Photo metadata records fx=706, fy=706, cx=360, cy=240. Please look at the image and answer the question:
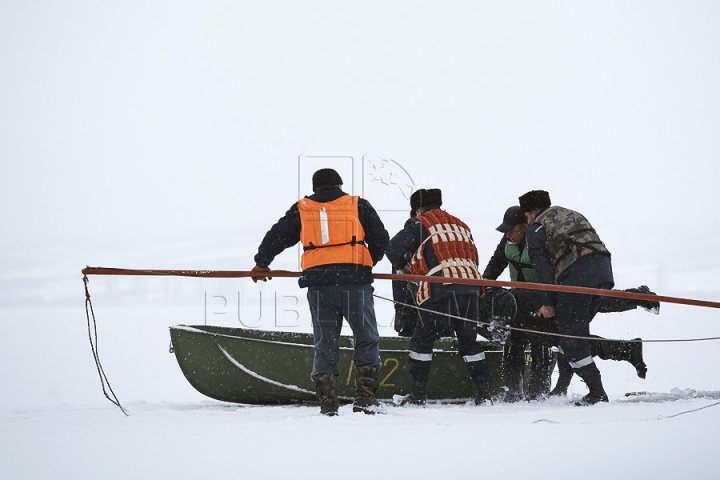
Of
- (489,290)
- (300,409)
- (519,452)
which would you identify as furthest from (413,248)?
(519,452)

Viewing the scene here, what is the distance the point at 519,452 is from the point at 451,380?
8.01ft

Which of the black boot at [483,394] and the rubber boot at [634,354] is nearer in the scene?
the black boot at [483,394]

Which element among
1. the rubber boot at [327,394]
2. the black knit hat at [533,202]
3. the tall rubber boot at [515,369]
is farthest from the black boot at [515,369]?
the rubber boot at [327,394]

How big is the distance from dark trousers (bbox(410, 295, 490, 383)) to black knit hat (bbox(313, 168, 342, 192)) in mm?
1290

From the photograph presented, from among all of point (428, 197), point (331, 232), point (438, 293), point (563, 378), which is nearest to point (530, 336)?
point (563, 378)

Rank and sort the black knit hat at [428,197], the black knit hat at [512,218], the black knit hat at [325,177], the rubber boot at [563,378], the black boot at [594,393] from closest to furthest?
the black knit hat at [325,177] → the black boot at [594,393] → the black knit hat at [428,197] → the black knit hat at [512,218] → the rubber boot at [563,378]

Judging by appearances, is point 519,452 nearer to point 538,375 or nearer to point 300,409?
point 300,409

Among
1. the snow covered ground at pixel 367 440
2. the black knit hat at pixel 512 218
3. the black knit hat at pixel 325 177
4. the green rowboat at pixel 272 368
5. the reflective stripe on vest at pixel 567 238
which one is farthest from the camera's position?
the black knit hat at pixel 512 218

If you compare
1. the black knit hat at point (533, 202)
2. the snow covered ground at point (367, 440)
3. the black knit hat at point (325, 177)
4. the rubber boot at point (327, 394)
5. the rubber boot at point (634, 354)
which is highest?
the black knit hat at point (325, 177)

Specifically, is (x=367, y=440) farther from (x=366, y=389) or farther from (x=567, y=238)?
(x=567, y=238)

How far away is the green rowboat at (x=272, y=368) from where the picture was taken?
18.6ft

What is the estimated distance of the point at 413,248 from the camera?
18.7 ft

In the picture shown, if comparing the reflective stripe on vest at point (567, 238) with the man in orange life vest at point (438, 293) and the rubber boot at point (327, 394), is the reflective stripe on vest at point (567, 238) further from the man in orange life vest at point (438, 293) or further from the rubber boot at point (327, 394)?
the rubber boot at point (327, 394)

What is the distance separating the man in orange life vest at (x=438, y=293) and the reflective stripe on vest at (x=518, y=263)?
2.10 feet
